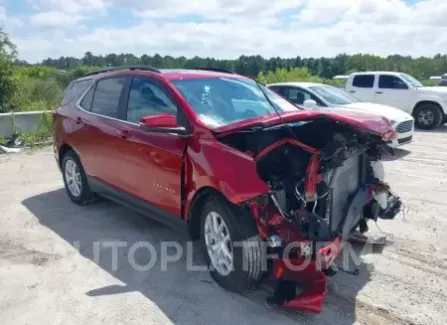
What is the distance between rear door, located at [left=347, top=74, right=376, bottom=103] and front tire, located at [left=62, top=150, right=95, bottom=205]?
10.6 m

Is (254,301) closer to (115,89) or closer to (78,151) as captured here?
(115,89)

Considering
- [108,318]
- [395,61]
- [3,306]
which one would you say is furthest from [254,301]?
[395,61]

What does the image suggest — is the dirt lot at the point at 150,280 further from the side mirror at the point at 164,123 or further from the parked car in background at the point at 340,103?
the parked car in background at the point at 340,103

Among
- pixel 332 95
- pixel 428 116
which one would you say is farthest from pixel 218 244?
pixel 428 116

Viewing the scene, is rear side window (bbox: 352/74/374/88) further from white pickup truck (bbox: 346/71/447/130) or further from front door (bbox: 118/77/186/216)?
front door (bbox: 118/77/186/216)

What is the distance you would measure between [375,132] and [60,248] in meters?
3.37

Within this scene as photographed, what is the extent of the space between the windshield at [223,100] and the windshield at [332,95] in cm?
527

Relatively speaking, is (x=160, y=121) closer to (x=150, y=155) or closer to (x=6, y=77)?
(x=150, y=155)

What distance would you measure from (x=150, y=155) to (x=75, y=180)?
223cm

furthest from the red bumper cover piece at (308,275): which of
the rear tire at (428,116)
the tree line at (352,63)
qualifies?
the tree line at (352,63)

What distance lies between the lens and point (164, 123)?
3.64 meters

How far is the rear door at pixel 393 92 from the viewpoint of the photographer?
535 inches

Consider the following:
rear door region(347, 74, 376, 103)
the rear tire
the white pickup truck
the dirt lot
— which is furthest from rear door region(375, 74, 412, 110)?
the dirt lot

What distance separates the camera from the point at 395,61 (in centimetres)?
5184
